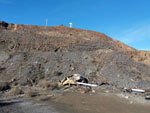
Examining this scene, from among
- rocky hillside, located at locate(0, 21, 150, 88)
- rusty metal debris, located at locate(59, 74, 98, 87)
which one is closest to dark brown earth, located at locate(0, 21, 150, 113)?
rocky hillside, located at locate(0, 21, 150, 88)

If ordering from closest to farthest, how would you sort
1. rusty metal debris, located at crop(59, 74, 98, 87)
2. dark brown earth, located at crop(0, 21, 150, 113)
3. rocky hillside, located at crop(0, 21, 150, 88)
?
rusty metal debris, located at crop(59, 74, 98, 87) < dark brown earth, located at crop(0, 21, 150, 113) < rocky hillside, located at crop(0, 21, 150, 88)

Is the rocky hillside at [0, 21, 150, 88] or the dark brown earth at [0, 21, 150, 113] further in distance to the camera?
the rocky hillside at [0, 21, 150, 88]

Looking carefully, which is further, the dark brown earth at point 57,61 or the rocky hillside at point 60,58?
the rocky hillside at point 60,58

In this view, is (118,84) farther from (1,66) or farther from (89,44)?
(1,66)

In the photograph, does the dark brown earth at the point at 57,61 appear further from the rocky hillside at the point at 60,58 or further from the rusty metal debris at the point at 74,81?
the rusty metal debris at the point at 74,81

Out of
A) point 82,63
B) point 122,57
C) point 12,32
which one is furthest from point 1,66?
point 122,57

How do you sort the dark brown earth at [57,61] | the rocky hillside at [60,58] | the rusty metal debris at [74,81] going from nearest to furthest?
the rusty metal debris at [74,81] < the dark brown earth at [57,61] < the rocky hillside at [60,58]

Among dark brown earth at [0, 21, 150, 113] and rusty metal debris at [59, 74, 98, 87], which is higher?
dark brown earth at [0, 21, 150, 113]

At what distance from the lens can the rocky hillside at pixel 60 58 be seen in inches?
635

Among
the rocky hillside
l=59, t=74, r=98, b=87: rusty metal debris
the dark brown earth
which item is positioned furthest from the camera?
the rocky hillside

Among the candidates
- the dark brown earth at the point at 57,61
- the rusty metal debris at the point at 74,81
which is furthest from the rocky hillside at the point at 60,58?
the rusty metal debris at the point at 74,81

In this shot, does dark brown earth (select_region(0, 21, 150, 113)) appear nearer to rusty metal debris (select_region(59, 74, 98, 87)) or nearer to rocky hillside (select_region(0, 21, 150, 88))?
rocky hillside (select_region(0, 21, 150, 88))

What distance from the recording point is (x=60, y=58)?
19750mm

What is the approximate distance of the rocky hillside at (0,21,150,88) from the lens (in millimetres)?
16125
